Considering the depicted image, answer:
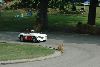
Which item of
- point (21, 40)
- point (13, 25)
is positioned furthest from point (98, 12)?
point (21, 40)

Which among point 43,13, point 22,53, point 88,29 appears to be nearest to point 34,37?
point 22,53

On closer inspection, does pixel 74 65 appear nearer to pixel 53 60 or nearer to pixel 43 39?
pixel 53 60

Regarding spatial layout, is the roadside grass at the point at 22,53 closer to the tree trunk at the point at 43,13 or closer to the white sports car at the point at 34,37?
the white sports car at the point at 34,37

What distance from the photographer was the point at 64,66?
39.9ft

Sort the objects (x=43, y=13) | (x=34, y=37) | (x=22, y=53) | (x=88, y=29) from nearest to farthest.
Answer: (x=22, y=53) → (x=34, y=37) → (x=88, y=29) → (x=43, y=13)

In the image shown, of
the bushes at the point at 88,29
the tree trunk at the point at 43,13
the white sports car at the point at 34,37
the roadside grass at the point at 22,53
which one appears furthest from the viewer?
the tree trunk at the point at 43,13

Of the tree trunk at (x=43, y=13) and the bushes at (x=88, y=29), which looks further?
the tree trunk at (x=43, y=13)

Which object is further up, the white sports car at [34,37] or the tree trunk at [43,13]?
the tree trunk at [43,13]

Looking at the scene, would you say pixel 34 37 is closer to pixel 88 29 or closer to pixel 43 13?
pixel 88 29

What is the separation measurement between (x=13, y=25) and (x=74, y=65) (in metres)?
25.6

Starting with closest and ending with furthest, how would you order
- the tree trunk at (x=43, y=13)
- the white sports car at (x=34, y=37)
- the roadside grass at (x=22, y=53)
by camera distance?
1. the roadside grass at (x=22, y=53)
2. the white sports car at (x=34, y=37)
3. the tree trunk at (x=43, y=13)

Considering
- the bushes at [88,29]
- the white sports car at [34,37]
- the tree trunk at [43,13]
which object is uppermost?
the tree trunk at [43,13]

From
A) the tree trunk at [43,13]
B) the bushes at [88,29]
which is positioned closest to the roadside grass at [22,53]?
the bushes at [88,29]

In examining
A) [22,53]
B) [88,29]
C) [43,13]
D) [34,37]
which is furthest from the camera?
[43,13]
